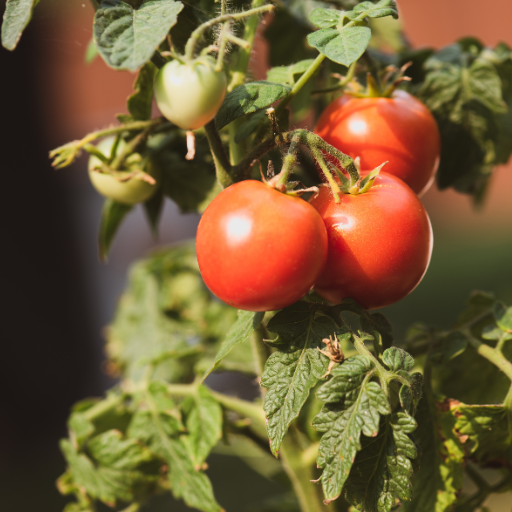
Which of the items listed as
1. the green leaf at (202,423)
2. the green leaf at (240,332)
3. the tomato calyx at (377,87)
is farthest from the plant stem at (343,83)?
the green leaf at (202,423)

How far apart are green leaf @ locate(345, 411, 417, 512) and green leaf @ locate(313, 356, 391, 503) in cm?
2

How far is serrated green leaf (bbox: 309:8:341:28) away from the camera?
15.7 inches

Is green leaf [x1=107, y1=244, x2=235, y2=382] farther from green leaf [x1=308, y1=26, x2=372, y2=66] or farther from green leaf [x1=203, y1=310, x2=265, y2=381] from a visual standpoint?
green leaf [x1=308, y1=26, x2=372, y2=66]

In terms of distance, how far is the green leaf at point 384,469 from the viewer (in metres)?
0.36

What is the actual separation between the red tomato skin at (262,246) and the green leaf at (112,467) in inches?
12.5

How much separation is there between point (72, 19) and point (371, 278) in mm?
326

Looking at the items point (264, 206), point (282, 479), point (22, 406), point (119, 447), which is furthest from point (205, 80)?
point (22, 406)

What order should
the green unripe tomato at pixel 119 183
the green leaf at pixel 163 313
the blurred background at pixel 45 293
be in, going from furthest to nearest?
the blurred background at pixel 45 293, the green leaf at pixel 163 313, the green unripe tomato at pixel 119 183

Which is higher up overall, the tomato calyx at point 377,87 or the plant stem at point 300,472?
the tomato calyx at point 377,87

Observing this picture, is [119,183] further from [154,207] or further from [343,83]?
[343,83]

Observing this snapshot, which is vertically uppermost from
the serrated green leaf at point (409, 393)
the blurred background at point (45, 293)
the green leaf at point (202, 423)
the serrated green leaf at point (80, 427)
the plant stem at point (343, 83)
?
the plant stem at point (343, 83)

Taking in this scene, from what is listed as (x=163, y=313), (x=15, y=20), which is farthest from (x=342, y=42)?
(x=163, y=313)

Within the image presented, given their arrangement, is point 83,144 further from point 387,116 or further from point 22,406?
point 22,406

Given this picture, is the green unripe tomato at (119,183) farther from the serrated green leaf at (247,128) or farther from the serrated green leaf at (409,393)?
the serrated green leaf at (409,393)
